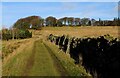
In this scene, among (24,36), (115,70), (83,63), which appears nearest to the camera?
(115,70)

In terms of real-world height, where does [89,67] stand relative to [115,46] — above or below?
below

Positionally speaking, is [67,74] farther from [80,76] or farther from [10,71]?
[10,71]

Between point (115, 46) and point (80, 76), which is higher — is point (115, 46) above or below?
above

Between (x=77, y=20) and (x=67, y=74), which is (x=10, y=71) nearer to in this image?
(x=67, y=74)

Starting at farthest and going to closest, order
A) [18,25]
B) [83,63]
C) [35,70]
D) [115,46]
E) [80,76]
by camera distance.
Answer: [18,25]
[83,63]
[35,70]
[80,76]
[115,46]

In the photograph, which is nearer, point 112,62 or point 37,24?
point 112,62

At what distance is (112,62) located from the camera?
53.8 ft

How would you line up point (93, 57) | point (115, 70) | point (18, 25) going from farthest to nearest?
1. point (18, 25)
2. point (93, 57)
3. point (115, 70)

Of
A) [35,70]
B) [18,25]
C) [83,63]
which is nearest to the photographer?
[35,70]

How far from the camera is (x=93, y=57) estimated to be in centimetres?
2150

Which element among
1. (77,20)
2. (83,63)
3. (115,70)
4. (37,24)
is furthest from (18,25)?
(115,70)

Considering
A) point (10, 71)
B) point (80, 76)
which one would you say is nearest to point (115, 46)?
point (80, 76)

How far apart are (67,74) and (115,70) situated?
19.5 ft

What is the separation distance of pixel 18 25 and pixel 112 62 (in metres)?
144
